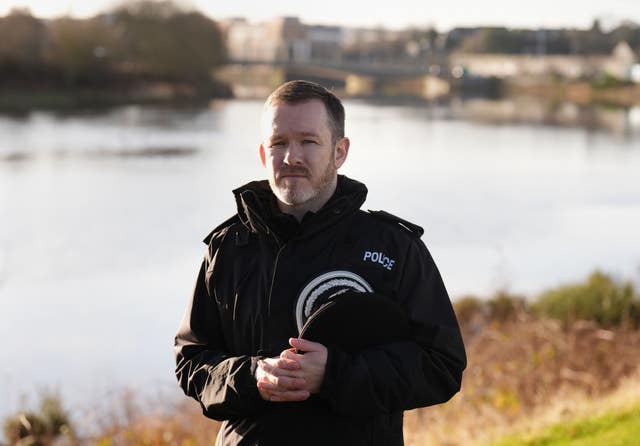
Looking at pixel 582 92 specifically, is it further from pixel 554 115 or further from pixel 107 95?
pixel 107 95

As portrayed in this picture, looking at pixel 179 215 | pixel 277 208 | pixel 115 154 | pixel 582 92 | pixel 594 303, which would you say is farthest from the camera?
pixel 582 92

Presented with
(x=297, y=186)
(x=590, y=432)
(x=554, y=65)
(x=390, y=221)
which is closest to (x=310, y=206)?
(x=297, y=186)

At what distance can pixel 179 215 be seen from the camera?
1803cm

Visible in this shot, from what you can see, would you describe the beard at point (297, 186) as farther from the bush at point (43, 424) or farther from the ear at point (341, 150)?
the bush at point (43, 424)

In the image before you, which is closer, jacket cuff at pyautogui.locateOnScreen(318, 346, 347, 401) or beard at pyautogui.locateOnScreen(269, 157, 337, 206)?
jacket cuff at pyautogui.locateOnScreen(318, 346, 347, 401)

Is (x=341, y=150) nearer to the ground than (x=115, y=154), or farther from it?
farther from it

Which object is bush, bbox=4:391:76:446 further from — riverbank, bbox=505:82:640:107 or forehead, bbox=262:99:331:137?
riverbank, bbox=505:82:640:107

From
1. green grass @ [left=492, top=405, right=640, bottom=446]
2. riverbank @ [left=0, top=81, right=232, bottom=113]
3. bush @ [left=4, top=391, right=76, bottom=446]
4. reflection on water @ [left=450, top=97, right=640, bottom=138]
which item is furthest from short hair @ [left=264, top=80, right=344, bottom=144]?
riverbank @ [left=0, top=81, right=232, bottom=113]

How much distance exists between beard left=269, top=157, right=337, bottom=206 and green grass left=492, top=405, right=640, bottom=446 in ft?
9.31

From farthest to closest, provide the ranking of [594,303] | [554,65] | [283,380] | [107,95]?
1. [554,65]
2. [107,95]
3. [594,303]
4. [283,380]

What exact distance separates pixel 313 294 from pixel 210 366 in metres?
0.29

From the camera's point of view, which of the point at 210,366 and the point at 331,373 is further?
the point at 210,366

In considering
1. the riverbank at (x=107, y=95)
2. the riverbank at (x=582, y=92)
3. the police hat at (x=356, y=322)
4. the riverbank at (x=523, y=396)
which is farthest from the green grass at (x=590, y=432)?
the riverbank at (x=582, y=92)

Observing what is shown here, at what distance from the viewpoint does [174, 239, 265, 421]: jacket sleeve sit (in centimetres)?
201
